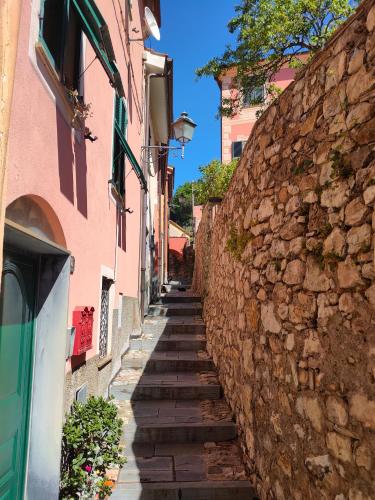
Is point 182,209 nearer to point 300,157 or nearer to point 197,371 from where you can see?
point 197,371

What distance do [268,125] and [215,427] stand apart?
339 centimetres

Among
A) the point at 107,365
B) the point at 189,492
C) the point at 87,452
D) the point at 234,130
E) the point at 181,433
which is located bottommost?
the point at 189,492

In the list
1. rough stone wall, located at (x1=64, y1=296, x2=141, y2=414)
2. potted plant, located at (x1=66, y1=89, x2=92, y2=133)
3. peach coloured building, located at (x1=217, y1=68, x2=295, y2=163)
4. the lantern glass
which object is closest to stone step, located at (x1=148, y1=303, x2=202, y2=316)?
rough stone wall, located at (x1=64, y1=296, x2=141, y2=414)

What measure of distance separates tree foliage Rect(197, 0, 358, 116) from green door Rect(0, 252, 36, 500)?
8.35m

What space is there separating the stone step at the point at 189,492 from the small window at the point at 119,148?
143 inches

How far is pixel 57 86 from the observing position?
2848mm

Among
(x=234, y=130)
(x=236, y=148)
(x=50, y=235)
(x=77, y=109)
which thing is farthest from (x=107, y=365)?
(x=234, y=130)

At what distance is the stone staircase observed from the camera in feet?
11.4

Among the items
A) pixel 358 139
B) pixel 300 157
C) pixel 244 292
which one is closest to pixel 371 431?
pixel 358 139

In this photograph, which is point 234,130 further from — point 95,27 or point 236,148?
point 95,27

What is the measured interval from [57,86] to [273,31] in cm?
791

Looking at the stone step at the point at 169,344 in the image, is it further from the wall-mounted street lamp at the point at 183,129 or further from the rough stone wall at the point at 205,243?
the wall-mounted street lamp at the point at 183,129

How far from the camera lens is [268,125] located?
11.2 feet

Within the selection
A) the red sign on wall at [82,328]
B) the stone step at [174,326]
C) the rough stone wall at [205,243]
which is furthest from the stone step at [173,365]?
the red sign on wall at [82,328]
